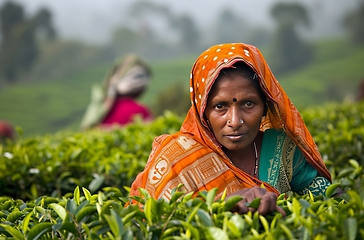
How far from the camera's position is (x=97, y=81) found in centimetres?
1273

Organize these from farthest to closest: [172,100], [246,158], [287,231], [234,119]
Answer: [172,100], [246,158], [234,119], [287,231]

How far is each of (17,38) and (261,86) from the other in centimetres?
1147

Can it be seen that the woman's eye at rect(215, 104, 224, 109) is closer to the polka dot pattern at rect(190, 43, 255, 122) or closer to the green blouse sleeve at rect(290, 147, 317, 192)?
the polka dot pattern at rect(190, 43, 255, 122)

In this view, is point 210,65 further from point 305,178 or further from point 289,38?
point 289,38

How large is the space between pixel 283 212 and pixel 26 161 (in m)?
1.71

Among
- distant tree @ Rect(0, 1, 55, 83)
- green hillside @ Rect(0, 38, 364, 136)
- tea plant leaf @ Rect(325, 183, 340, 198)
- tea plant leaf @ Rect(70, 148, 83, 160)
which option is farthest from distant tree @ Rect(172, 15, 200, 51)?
tea plant leaf @ Rect(325, 183, 340, 198)

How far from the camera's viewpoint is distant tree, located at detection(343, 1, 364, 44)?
42.1 ft

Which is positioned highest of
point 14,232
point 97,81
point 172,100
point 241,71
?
point 241,71

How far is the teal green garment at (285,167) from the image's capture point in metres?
2.09

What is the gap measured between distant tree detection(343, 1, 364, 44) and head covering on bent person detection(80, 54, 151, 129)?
6.88 metres

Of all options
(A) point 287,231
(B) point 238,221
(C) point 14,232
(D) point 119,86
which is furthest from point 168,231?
(D) point 119,86

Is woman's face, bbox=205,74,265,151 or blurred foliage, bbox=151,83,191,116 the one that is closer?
woman's face, bbox=205,74,265,151

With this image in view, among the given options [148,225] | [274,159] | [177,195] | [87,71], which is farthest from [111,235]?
[87,71]

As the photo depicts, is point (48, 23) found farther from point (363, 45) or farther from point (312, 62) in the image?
point (363, 45)
